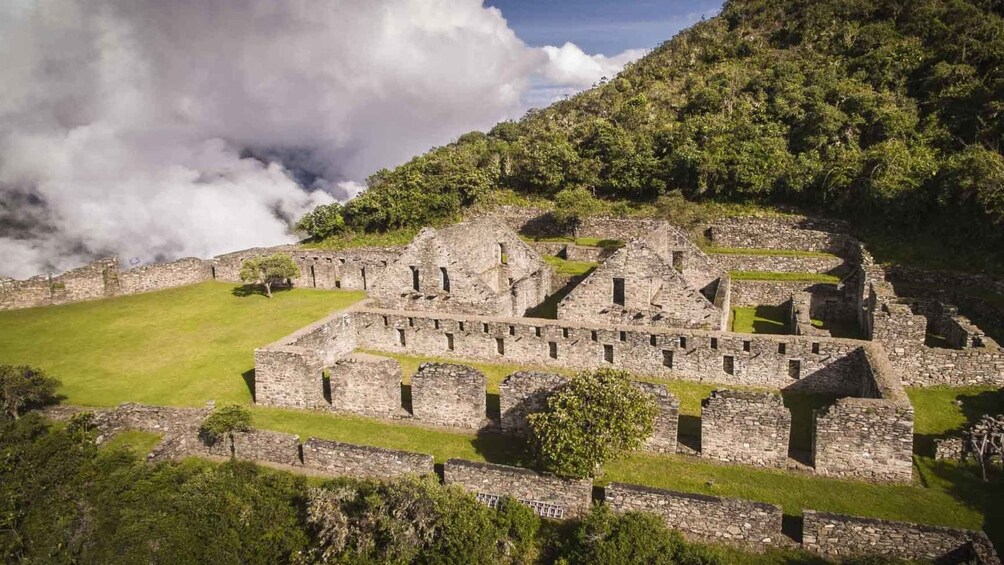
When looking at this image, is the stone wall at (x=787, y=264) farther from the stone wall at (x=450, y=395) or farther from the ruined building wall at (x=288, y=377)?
the ruined building wall at (x=288, y=377)

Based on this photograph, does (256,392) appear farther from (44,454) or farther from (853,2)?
(853,2)

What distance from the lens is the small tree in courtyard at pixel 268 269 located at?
35.9 m

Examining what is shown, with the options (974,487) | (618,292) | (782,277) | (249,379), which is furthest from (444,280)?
(974,487)

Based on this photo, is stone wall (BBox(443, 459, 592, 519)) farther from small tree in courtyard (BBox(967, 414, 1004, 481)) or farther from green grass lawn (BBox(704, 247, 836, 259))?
green grass lawn (BBox(704, 247, 836, 259))

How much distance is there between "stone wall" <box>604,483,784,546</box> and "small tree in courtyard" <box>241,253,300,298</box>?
28.3 m

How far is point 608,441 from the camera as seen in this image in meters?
15.1

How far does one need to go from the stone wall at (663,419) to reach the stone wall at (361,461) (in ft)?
21.6

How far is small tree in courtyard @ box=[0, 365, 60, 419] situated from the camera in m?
19.6

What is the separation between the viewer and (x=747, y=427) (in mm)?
16531

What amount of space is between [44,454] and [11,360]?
546 inches

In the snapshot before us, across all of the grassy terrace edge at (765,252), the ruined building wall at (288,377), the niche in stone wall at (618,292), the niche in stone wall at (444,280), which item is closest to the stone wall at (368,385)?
the ruined building wall at (288,377)

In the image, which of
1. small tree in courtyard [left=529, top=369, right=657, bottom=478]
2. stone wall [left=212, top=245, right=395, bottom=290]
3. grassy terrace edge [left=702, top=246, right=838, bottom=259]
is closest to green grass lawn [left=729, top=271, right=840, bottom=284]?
grassy terrace edge [left=702, top=246, right=838, bottom=259]

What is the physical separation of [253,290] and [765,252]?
33.7 meters

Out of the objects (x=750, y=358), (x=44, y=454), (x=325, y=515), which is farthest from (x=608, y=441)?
(x=44, y=454)
